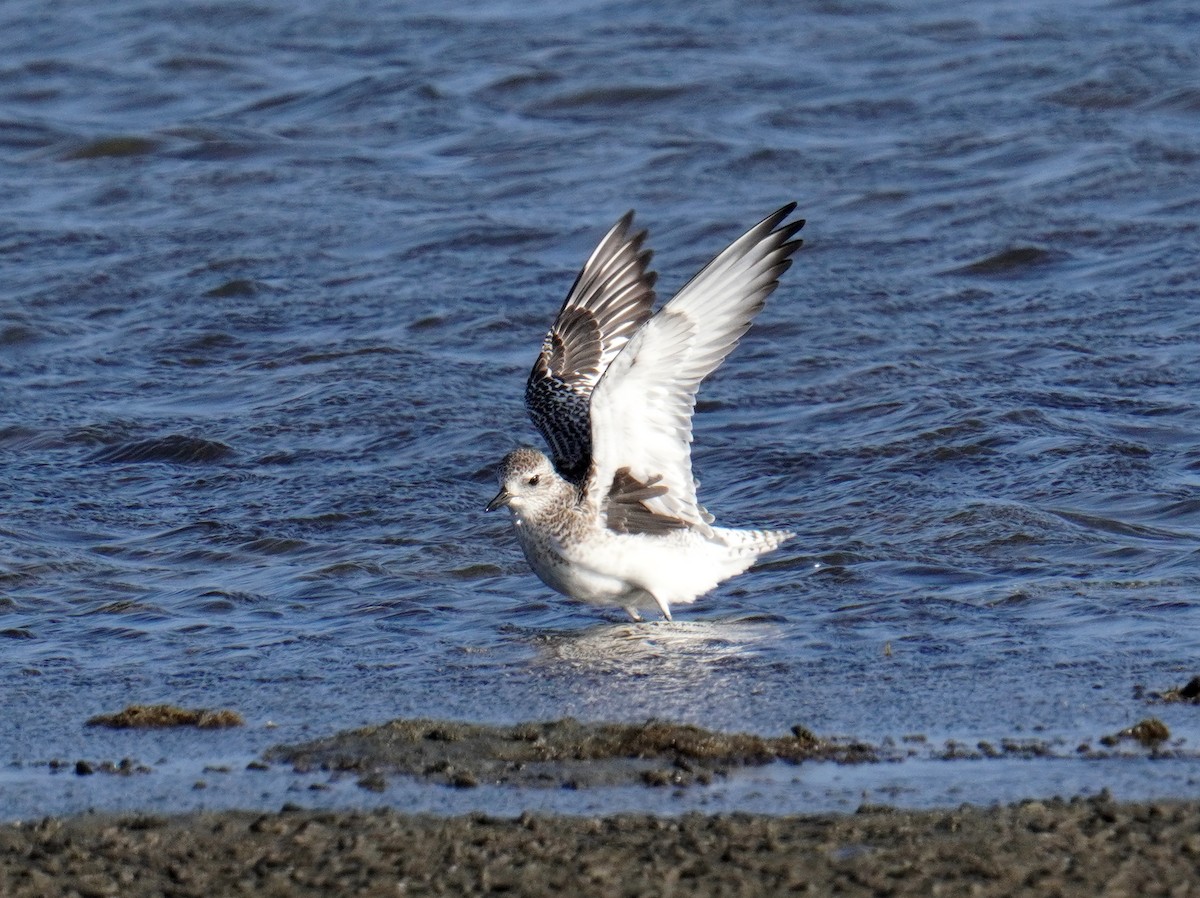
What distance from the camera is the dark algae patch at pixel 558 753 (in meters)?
5.40

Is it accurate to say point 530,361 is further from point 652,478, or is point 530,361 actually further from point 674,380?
point 674,380

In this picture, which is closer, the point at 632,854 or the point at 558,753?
the point at 632,854

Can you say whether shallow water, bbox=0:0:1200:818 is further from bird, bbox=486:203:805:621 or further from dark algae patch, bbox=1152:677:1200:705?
bird, bbox=486:203:805:621

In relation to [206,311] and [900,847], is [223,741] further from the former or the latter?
[206,311]

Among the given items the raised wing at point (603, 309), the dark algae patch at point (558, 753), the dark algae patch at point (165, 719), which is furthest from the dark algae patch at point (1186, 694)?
the raised wing at point (603, 309)

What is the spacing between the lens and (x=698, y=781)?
5.31m

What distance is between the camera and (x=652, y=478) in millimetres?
8000

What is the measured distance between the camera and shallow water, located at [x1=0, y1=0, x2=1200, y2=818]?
657 centimetres

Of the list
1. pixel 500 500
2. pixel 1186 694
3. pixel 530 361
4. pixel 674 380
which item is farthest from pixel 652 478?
pixel 530 361

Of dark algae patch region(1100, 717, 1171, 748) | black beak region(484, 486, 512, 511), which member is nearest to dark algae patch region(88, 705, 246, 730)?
black beak region(484, 486, 512, 511)

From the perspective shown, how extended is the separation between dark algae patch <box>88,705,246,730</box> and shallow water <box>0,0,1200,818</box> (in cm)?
11

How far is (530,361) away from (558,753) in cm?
617

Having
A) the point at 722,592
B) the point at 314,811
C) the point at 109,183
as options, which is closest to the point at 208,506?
the point at 722,592

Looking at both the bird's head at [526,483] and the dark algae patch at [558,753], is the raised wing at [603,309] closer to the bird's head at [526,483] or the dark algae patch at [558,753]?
the bird's head at [526,483]
